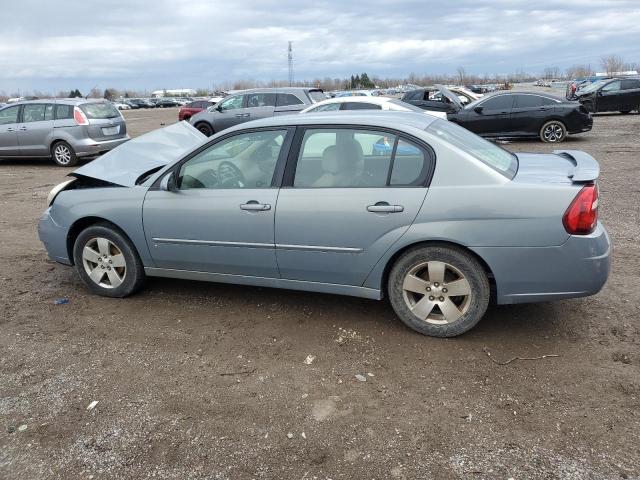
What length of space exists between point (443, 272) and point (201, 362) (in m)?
1.78

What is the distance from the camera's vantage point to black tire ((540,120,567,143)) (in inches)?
574

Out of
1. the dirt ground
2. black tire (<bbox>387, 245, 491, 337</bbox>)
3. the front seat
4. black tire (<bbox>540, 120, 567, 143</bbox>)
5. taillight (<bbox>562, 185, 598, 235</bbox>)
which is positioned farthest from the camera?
black tire (<bbox>540, 120, 567, 143</bbox>)

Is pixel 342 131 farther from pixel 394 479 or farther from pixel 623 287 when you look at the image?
pixel 623 287

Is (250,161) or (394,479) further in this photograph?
(250,161)

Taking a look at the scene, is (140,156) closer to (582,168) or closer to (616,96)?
(582,168)

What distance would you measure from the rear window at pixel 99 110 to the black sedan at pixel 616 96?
19.0 m

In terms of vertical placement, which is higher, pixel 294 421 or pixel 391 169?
pixel 391 169

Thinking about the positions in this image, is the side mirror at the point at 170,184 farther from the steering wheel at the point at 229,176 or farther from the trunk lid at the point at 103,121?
the trunk lid at the point at 103,121

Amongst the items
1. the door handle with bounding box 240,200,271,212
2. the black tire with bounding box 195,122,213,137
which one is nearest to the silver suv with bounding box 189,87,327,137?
the black tire with bounding box 195,122,213,137

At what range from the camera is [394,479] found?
2.53 metres

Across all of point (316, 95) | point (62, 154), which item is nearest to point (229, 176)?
point (62, 154)

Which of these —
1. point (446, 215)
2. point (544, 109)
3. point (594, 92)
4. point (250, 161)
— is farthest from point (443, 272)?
point (594, 92)

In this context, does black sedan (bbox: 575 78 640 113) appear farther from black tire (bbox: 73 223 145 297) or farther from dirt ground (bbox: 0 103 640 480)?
black tire (bbox: 73 223 145 297)

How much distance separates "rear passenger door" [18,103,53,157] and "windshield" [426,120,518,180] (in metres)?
11.5
